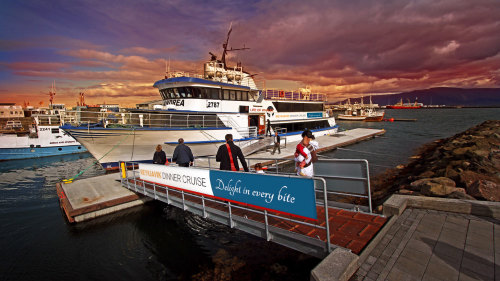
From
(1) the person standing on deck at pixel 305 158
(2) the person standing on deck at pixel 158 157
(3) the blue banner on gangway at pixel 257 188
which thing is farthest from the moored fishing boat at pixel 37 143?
(1) the person standing on deck at pixel 305 158

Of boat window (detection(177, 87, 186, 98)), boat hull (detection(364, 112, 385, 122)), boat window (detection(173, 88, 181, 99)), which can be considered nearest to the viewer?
boat window (detection(177, 87, 186, 98))

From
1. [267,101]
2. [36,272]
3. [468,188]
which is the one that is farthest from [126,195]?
[267,101]

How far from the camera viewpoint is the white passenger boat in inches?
552

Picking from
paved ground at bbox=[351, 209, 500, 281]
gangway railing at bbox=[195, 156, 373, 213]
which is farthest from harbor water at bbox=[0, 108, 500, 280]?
paved ground at bbox=[351, 209, 500, 281]

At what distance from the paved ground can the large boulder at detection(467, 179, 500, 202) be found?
92.1 inches

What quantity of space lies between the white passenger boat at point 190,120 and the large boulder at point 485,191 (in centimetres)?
1331

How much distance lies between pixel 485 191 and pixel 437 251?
15.4 feet

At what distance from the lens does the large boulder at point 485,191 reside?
652cm

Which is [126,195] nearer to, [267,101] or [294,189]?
[294,189]

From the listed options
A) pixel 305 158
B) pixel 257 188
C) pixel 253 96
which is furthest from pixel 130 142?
pixel 305 158

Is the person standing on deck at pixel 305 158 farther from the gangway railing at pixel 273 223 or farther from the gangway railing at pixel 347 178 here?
the gangway railing at pixel 347 178

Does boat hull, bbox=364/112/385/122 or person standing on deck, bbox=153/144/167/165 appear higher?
boat hull, bbox=364/112/385/122

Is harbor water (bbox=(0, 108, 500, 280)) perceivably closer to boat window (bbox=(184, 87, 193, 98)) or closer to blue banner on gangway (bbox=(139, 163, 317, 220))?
blue banner on gangway (bbox=(139, 163, 317, 220))

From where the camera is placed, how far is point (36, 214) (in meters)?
10.2
